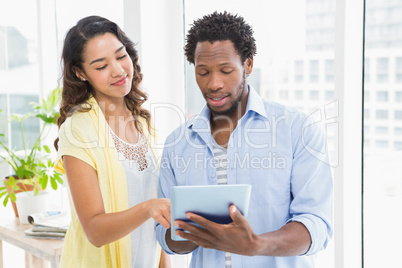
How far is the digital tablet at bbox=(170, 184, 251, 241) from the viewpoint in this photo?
106cm

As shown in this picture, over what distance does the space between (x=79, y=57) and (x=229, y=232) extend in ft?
2.77

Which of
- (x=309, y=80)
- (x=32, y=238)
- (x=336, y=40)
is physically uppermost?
(x=336, y=40)

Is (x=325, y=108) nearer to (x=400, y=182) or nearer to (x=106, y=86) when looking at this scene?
(x=400, y=182)

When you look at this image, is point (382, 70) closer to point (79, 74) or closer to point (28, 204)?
point (79, 74)

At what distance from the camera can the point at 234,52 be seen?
4.35ft

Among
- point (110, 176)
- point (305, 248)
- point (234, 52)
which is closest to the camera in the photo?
point (305, 248)

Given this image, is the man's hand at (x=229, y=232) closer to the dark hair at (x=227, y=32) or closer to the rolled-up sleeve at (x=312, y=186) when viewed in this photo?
the rolled-up sleeve at (x=312, y=186)

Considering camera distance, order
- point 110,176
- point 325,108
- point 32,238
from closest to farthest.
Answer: point 110,176 → point 325,108 → point 32,238

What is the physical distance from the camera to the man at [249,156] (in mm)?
1246

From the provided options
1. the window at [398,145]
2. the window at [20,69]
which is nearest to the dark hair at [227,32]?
the window at [398,145]

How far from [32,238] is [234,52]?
4.77 feet

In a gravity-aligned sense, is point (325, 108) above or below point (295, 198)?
above

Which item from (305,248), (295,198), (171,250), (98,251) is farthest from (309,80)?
(98,251)

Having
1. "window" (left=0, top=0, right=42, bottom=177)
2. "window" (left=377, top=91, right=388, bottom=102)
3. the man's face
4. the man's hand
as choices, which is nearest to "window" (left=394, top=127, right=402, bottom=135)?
"window" (left=377, top=91, right=388, bottom=102)
